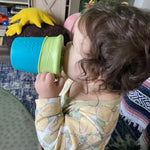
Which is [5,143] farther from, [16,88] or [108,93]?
[16,88]

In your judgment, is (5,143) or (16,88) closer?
(5,143)

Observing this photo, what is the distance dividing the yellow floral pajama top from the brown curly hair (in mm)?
114

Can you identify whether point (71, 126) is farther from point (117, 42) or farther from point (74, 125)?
point (117, 42)

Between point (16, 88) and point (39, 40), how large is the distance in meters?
1.07

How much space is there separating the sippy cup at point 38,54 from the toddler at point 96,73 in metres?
0.03

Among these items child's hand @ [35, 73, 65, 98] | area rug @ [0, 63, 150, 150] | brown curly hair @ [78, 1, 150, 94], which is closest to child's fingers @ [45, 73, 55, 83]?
child's hand @ [35, 73, 65, 98]

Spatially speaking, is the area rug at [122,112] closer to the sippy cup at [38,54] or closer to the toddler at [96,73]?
the toddler at [96,73]

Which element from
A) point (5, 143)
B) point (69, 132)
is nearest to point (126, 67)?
point (69, 132)

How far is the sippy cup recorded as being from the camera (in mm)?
481

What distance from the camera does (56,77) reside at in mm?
535

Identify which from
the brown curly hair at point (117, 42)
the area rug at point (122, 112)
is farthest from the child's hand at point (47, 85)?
the area rug at point (122, 112)

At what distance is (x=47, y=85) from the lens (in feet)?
1.66

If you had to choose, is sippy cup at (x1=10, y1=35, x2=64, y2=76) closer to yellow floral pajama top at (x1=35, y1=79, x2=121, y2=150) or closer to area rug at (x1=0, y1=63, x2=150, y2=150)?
yellow floral pajama top at (x1=35, y1=79, x2=121, y2=150)

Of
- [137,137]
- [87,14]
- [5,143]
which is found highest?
[87,14]
